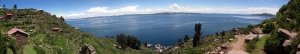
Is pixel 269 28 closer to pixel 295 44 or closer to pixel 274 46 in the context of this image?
pixel 274 46

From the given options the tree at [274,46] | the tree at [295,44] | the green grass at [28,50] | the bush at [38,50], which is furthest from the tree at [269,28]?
the green grass at [28,50]

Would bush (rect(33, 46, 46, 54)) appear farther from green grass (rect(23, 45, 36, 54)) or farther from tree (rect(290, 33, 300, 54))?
tree (rect(290, 33, 300, 54))

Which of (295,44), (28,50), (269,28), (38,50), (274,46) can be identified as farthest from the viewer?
(38,50)

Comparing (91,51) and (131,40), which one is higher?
(91,51)

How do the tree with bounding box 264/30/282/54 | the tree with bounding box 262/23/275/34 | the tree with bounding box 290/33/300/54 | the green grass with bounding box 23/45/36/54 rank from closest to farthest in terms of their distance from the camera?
the tree with bounding box 290/33/300/54
the tree with bounding box 264/30/282/54
the tree with bounding box 262/23/275/34
the green grass with bounding box 23/45/36/54

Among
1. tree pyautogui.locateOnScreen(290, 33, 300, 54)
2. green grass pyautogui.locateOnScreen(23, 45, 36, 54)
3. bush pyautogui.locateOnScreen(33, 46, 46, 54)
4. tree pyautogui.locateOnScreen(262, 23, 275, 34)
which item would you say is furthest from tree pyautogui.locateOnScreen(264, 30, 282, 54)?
green grass pyautogui.locateOnScreen(23, 45, 36, 54)

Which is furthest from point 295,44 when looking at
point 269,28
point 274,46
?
point 269,28

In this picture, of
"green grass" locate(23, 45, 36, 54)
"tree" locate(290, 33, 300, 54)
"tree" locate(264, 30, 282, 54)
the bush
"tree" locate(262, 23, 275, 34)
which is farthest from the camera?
the bush

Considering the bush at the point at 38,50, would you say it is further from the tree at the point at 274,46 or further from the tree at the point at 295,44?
the tree at the point at 295,44

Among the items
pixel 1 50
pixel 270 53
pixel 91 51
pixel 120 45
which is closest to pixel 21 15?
pixel 120 45

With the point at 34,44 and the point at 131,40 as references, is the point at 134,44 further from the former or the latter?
the point at 34,44

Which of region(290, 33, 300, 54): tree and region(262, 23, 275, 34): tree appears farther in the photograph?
region(262, 23, 275, 34): tree
